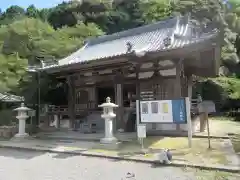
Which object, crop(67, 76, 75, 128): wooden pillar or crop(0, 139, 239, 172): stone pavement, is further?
crop(67, 76, 75, 128): wooden pillar

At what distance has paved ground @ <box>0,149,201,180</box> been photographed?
19.2 ft

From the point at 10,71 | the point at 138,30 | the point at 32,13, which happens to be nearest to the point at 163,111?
the point at 138,30

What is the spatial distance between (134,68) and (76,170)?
686 cm

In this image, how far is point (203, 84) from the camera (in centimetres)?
2575

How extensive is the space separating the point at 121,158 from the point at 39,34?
65.6ft

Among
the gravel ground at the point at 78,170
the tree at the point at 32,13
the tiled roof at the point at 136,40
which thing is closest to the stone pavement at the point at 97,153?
the gravel ground at the point at 78,170

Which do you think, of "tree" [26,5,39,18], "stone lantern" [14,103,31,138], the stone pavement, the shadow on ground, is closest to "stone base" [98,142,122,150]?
the stone pavement

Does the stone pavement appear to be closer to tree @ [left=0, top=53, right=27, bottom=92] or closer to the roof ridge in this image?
tree @ [left=0, top=53, right=27, bottom=92]

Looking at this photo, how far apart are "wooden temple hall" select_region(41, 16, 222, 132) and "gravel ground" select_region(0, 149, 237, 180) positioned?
463 cm

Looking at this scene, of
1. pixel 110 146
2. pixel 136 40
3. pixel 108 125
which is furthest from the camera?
pixel 136 40

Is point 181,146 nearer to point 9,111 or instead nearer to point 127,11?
point 9,111

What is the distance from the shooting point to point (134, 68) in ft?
40.6

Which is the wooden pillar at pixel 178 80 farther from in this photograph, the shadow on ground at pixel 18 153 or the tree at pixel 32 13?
the tree at pixel 32 13

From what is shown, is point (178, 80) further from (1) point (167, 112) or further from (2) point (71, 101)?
(2) point (71, 101)
